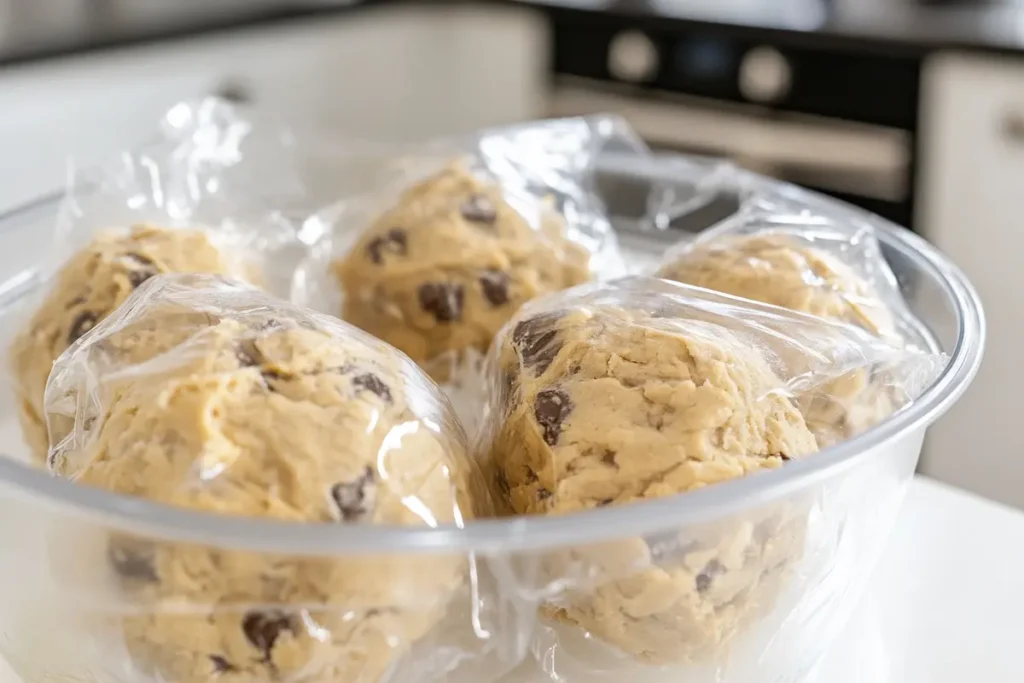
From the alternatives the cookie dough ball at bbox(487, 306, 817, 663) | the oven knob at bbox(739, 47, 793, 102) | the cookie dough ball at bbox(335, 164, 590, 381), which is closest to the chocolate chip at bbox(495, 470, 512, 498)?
the cookie dough ball at bbox(487, 306, 817, 663)

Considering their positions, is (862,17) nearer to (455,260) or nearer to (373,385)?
(455,260)

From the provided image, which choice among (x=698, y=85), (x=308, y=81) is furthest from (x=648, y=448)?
(x=308, y=81)

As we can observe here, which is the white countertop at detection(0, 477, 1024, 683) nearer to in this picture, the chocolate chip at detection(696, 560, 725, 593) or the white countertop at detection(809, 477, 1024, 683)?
the white countertop at detection(809, 477, 1024, 683)

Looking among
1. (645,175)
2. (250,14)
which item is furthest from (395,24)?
(645,175)

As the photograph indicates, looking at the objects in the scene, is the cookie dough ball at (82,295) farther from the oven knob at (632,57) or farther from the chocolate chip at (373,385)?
the oven knob at (632,57)

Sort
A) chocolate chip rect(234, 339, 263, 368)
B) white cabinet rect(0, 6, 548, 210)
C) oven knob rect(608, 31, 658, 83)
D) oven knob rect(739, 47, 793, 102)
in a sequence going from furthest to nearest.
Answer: oven knob rect(608, 31, 658, 83) → oven knob rect(739, 47, 793, 102) → white cabinet rect(0, 6, 548, 210) → chocolate chip rect(234, 339, 263, 368)

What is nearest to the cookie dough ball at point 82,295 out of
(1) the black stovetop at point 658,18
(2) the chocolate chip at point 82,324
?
(2) the chocolate chip at point 82,324
